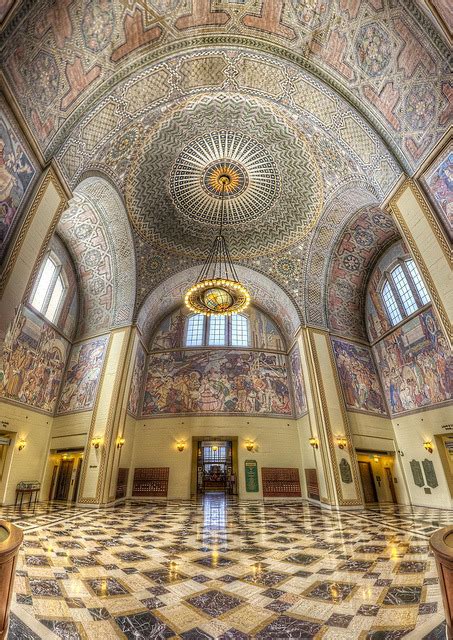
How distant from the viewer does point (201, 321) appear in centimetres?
1653

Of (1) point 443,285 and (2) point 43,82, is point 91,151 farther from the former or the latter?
(1) point 443,285

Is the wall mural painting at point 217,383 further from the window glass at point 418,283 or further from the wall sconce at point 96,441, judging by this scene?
the window glass at point 418,283

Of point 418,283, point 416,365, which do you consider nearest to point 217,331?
point 416,365

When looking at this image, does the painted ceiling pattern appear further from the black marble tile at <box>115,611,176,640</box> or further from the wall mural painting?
the wall mural painting

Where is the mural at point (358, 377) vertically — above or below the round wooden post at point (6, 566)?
above

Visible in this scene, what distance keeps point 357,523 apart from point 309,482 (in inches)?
207

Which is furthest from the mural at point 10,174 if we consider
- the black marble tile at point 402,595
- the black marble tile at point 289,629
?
the black marble tile at point 402,595

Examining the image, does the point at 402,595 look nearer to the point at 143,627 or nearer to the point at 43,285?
the point at 143,627

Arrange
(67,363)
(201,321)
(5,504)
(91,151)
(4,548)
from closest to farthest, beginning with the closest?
(4,548) → (91,151) → (5,504) → (67,363) → (201,321)

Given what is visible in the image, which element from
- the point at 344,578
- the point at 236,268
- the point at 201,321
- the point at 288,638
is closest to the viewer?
the point at 288,638

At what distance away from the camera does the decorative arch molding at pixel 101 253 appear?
36.8ft

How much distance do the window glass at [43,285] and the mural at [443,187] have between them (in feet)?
42.4

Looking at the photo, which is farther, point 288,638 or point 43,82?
point 43,82

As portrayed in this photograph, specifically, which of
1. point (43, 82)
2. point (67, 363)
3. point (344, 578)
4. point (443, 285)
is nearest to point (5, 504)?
point (67, 363)
